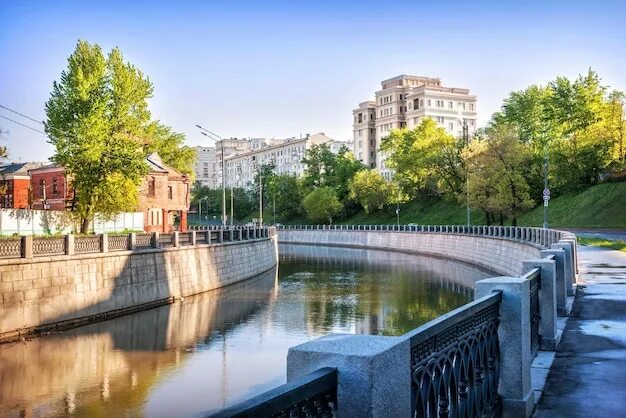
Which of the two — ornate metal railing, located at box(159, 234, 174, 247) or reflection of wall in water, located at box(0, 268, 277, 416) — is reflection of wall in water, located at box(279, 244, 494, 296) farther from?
reflection of wall in water, located at box(0, 268, 277, 416)

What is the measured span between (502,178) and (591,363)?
1968 inches

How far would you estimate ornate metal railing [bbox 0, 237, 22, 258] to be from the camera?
71.0ft

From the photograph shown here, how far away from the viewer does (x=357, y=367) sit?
12.9 feet

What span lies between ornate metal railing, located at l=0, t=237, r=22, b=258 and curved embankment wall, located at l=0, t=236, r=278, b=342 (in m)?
0.31

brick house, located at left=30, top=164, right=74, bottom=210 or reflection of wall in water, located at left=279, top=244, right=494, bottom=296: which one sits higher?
brick house, located at left=30, top=164, right=74, bottom=210

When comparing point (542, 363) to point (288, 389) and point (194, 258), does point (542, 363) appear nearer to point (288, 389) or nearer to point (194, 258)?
point (288, 389)

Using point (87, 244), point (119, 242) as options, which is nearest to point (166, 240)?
point (119, 242)

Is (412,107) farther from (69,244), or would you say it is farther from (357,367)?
(357,367)

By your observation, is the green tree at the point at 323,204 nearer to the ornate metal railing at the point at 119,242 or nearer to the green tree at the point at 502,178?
the green tree at the point at 502,178

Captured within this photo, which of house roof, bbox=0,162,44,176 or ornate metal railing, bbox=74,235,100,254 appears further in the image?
house roof, bbox=0,162,44,176

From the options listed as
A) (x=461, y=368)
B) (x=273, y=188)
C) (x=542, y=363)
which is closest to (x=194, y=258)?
(x=542, y=363)

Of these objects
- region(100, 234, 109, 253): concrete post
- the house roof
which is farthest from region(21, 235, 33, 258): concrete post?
the house roof

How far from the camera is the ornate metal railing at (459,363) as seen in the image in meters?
5.18

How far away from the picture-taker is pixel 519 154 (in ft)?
187
